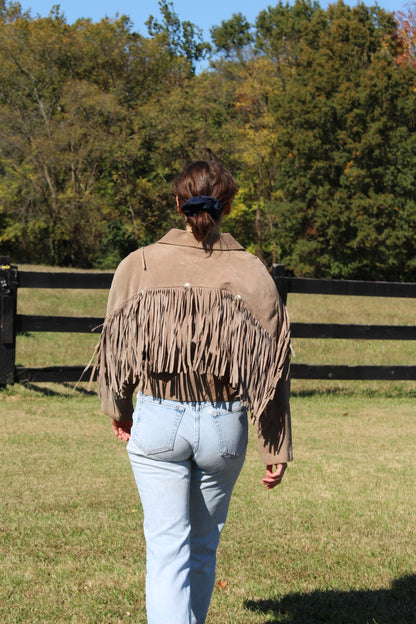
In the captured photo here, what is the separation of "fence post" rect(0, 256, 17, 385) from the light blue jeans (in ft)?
19.0

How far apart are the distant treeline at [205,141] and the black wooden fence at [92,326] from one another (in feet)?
87.7

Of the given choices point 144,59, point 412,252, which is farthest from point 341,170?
point 144,59

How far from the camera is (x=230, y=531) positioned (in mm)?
4121

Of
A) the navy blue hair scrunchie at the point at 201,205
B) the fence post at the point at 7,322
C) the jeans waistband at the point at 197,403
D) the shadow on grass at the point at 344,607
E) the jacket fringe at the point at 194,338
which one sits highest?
the navy blue hair scrunchie at the point at 201,205

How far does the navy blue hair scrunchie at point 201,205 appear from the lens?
227 cm

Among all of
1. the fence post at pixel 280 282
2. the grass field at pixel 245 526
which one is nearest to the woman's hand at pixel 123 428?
the grass field at pixel 245 526

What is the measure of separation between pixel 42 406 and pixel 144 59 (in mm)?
35384

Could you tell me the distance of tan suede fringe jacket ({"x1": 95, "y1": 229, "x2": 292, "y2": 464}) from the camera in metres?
2.29

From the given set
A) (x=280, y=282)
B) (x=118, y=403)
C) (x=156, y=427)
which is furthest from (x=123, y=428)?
(x=280, y=282)

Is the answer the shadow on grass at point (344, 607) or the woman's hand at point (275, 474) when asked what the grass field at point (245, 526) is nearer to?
the shadow on grass at point (344, 607)

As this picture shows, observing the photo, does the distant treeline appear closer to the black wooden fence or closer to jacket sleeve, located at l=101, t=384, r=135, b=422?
the black wooden fence

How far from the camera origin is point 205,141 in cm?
3556

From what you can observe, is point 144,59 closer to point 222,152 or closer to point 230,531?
point 222,152

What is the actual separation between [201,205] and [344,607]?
6.67ft
